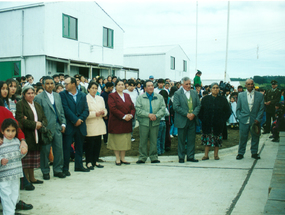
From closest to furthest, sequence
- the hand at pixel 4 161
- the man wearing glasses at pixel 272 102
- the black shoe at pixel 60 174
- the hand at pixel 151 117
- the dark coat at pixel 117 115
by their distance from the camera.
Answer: the hand at pixel 4 161, the black shoe at pixel 60 174, the dark coat at pixel 117 115, the hand at pixel 151 117, the man wearing glasses at pixel 272 102

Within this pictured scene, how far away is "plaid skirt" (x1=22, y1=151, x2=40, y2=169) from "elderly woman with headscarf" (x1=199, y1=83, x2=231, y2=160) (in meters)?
4.12

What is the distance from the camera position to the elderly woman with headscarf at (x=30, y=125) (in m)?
4.85

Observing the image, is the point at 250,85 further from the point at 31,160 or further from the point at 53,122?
the point at 31,160

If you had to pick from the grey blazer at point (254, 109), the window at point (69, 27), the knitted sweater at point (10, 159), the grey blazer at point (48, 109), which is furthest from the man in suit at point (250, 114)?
the window at point (69, 27)

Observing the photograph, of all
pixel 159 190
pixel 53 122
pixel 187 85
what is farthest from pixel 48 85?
pixel 187 85

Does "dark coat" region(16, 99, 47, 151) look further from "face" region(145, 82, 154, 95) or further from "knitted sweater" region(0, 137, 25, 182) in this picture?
"face" region(145, 82, 154, 95)

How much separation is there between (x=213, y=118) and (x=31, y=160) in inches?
174

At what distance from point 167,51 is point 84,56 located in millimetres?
15249

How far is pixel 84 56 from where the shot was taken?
19000mm

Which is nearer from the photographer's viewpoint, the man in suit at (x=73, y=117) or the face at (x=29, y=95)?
the face at (x=29, y=95)

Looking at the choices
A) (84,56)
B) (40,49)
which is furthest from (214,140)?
(84,56)

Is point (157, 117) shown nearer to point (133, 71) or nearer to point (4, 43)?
point (4, 43)

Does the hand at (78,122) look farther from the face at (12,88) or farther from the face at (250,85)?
the face at (250,85)

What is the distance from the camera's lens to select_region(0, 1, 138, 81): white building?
15.8 meters
